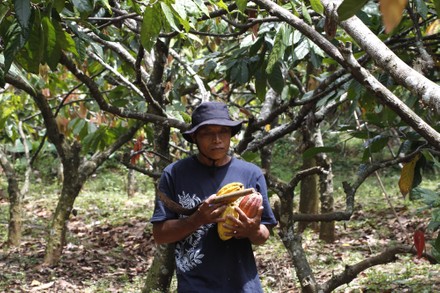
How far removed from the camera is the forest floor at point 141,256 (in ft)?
15.1

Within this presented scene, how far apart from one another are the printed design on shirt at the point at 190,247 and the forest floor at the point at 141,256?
1562mm

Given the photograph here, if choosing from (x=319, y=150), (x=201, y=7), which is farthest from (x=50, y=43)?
(x=319, y=150)

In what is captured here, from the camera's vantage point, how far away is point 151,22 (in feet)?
6.71

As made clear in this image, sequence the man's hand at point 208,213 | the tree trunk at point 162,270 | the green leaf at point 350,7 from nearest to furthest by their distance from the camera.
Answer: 1. the green leaf at point 350,7
2. the man's hand at point 208,213
3. the tree trunk at point 162,270

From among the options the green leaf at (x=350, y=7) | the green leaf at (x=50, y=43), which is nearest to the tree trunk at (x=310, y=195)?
the green leaf at (x=50, y=43)

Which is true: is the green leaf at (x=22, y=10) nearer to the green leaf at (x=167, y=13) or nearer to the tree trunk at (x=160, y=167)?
the green leaf at (x=167, y=13)

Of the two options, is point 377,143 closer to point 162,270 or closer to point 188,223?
point 188,223

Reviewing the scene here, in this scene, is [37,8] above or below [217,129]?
above

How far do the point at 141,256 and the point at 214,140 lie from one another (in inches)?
156

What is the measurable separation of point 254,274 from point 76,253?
3.99m

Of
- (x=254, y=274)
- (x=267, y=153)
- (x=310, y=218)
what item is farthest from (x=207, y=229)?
(x=267, y=153)

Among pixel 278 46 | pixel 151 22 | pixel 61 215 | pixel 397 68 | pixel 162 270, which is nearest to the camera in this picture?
pixel 397 68

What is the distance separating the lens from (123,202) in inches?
374

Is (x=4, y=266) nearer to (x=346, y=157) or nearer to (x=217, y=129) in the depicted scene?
(x=217, y=129)
